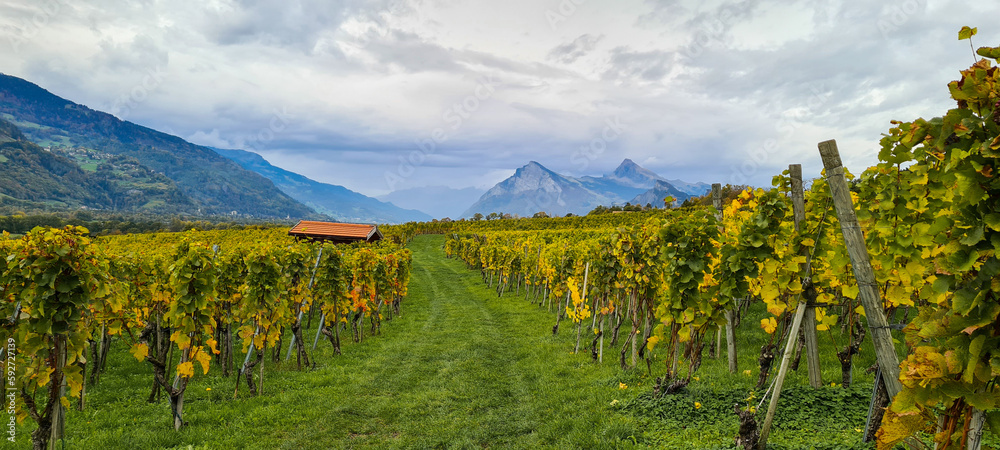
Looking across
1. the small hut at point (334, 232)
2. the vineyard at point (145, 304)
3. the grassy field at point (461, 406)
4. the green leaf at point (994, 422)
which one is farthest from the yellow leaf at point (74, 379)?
the small hut at point (334, 232)

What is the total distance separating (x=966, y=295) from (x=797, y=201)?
120 inches

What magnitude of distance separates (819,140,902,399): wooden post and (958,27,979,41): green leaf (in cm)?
168

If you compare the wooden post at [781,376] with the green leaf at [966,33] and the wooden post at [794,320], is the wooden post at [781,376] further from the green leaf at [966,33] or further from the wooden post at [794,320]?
the green leaf at [966,33]

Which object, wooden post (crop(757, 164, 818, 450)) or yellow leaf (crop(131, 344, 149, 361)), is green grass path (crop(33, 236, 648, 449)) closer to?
yellow leaf (crop(131, 344, 149, 361))

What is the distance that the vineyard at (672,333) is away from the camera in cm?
233

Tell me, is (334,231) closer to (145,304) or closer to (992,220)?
(145,304)

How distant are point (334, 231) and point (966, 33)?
3875 centimetres

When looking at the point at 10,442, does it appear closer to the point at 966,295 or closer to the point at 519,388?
the point at 519,388

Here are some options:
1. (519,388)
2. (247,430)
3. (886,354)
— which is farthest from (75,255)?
(886,354)

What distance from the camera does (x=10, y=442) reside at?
5875mm

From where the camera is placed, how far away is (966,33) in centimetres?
227

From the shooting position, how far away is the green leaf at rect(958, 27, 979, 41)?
2229mm

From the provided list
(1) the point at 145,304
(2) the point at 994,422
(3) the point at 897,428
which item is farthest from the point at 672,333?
(1) the point at 145,304

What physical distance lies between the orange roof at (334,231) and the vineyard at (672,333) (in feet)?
83.1
